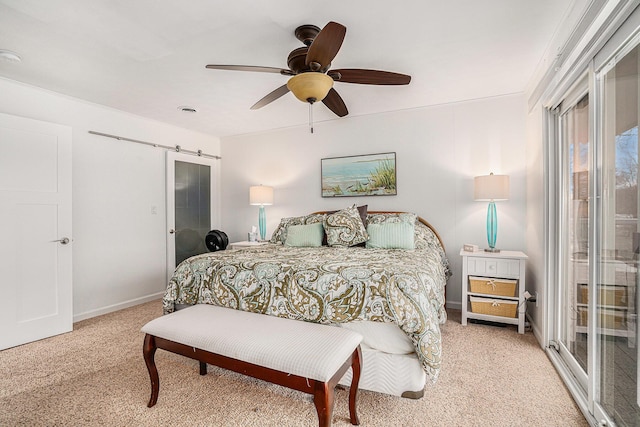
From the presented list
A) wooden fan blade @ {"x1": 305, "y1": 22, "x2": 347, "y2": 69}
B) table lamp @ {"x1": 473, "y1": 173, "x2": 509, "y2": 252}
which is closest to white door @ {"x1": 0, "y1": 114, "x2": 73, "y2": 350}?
wooden fan blade @ {"x1": 305, "y1": 22, "x2": 347, "y2": 69}

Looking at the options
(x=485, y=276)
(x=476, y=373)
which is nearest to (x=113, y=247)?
(x=476, y=373)

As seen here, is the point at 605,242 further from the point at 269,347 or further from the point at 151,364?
the point at 151,364

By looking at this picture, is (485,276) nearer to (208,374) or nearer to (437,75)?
(437,75)

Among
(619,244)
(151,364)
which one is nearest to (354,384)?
(151,364)

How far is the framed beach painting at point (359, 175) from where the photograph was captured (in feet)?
13.0

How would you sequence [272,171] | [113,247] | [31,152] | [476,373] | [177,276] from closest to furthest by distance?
[476,373]
[177,276]
[31,152]
[113,247]
[272,171]

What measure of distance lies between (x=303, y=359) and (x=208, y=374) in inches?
47.6

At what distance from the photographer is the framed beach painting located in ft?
13.0

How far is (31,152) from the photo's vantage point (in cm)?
284

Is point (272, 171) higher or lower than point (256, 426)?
higher

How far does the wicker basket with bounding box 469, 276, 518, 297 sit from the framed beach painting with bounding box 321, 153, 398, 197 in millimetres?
1427

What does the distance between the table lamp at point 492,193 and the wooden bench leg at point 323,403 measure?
2611 millimetres

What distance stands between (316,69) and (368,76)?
458 millimetres

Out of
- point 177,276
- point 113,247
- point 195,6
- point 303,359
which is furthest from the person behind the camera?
point 113,247
